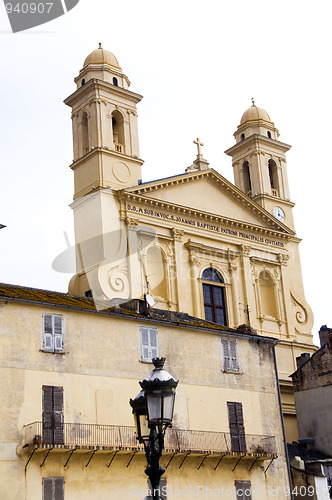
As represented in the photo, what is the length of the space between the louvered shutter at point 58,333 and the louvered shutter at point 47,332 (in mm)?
131

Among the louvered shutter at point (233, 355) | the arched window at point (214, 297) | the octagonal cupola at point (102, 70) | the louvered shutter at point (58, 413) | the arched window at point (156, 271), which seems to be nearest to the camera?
the louvered shutter at point (58, 413)

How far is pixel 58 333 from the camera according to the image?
23.3 m

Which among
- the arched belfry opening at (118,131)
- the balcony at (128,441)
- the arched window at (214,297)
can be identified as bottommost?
the balcony at (128,441)

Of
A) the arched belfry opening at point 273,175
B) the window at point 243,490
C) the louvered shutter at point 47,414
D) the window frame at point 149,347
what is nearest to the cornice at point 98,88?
the arched belfry opening at point 273,175

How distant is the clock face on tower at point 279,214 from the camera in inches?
2067

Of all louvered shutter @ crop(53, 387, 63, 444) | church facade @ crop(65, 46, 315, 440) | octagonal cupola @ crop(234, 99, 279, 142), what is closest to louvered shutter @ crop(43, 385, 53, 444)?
louvered shutter @ crop(53, 387, 63, 444)

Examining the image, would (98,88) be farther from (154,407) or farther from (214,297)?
(154,407)

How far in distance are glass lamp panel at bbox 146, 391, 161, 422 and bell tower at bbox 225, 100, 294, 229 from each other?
131ft

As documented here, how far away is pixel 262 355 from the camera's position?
1094 inches

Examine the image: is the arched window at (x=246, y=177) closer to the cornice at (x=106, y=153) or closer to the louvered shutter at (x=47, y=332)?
the cornice at (x=106, y=153)

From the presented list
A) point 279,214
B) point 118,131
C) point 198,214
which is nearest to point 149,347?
point 198,214

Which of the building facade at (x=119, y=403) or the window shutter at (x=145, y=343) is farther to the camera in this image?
the window shutter at (x=145, y=343)

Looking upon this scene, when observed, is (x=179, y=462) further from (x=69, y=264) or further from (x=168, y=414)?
(x=69, y=264)

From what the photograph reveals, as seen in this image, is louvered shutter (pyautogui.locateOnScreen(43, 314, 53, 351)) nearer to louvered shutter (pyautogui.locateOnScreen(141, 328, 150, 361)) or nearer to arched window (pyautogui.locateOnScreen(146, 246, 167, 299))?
louvered shutter (pyautogui.locateOnScreen(141, 328, 150, 361))
